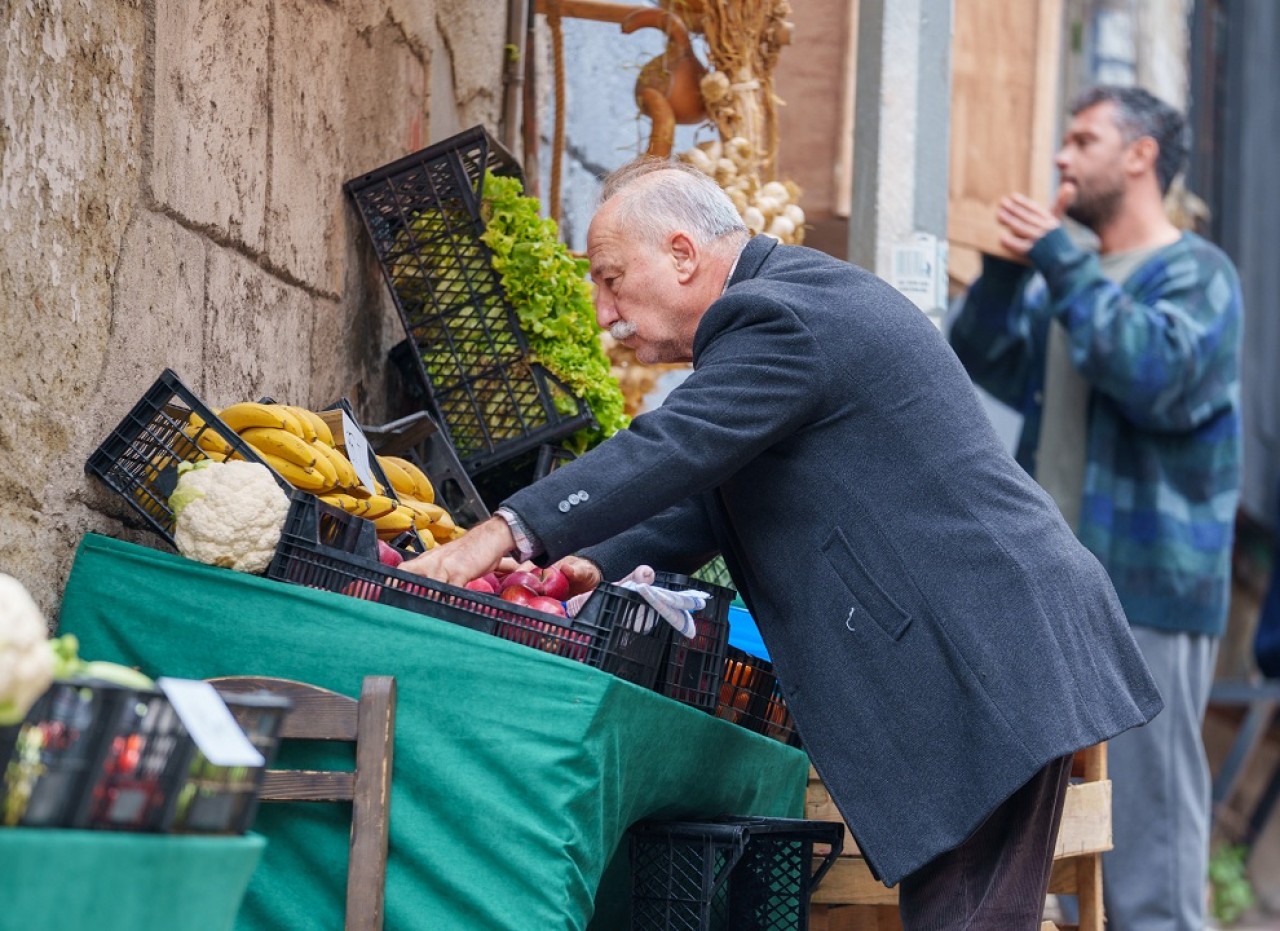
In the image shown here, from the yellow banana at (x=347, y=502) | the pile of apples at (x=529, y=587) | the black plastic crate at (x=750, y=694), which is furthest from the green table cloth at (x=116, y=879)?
the black plastic crate at (x=750, y=694)

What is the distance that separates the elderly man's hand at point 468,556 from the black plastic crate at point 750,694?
64cm

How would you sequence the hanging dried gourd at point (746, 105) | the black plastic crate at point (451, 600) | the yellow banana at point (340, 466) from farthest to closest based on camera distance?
the hanging dried gourd at point (746, 105) → the yellow banana at point (340, 466) → the black plastic crate at point (451, 600)

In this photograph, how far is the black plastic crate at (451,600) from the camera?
258 cm

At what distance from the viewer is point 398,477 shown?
3.58 m

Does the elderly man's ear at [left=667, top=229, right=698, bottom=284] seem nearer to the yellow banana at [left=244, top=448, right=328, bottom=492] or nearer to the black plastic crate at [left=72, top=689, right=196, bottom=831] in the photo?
the yellow banana at [left=244, top=448, right=328, bottom=492]

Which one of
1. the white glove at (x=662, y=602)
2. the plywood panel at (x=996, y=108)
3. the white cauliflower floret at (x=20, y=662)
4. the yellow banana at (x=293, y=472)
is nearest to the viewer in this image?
the white cauliflower floret at (x=20, y=662)

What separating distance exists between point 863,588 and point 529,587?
0.54 meters

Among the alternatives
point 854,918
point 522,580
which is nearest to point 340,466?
point 522,580

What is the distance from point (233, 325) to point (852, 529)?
4.34 ft

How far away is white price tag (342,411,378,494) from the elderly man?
1.71 ft

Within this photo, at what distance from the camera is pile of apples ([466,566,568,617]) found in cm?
277

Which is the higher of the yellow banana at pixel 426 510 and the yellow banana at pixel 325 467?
the yellow banana at pixel 325 467

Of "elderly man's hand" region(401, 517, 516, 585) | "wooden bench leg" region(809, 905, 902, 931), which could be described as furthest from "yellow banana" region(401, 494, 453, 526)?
"wooden bench leg" region(809, 905, 902, 931)

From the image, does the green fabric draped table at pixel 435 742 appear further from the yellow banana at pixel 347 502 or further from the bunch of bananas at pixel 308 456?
the yellow banana at pixel 347 502
